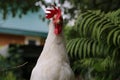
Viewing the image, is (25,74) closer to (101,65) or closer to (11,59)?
(11,59)

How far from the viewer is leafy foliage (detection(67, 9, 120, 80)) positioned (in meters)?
7.06

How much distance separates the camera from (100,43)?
7.34 meters

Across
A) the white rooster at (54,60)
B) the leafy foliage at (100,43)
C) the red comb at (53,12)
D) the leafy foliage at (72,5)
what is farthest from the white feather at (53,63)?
the leafy foliage at (72,5)

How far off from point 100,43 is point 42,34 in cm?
1562

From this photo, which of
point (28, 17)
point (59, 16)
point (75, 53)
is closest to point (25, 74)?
point (75, 53)

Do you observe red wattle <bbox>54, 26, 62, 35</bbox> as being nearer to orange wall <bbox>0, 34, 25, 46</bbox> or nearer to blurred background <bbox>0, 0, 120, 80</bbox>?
blurred background <bbox>0, 0, 120, 80</bbox>

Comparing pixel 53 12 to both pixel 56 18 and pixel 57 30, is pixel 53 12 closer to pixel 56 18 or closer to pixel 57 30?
pixel 56 18

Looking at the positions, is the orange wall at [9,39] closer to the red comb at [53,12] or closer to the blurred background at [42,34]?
the blurred background at [42,34]

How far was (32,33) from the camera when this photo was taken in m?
22.9

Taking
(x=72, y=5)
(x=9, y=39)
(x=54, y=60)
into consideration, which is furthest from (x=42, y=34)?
(x=54, y=60)

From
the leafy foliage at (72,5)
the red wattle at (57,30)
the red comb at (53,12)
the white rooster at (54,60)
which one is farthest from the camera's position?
Result: the leafy foliage at (72,5)

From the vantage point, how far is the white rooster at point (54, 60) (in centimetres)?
500

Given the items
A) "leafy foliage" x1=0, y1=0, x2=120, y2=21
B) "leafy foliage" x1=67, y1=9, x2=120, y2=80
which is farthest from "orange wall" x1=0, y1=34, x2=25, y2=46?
"leafy foliage" x1=67, y1=9, x2=120, y2=80

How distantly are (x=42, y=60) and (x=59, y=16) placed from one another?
50cm
